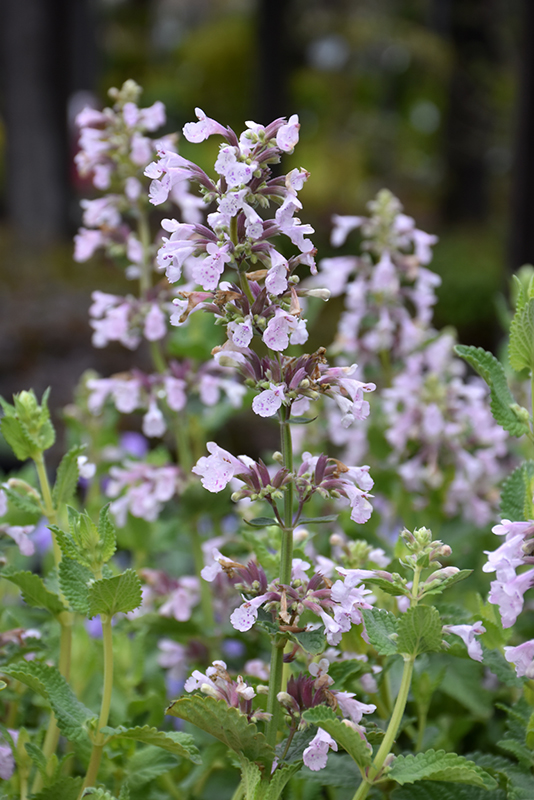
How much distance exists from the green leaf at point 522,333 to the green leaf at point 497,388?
0.02m

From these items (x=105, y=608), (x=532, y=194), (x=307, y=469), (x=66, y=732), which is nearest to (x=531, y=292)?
(x=307, y=469)

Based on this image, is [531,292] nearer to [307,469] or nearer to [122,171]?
[307,469]

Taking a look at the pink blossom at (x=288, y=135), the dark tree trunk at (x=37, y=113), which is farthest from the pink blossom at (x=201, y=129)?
the dark tree trunk at (x=37, y=113)

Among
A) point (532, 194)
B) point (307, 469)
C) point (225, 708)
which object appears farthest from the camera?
point (532, 194)

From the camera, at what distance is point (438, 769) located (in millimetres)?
662

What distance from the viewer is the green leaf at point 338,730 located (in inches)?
25.1

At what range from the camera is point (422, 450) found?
55.6 inches

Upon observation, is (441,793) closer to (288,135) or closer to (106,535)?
(106,535)

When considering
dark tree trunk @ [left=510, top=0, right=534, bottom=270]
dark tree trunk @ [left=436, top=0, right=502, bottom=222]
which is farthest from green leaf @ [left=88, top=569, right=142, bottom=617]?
dark tree trunk @ [left=436, top=0, right=502, bottom=222]

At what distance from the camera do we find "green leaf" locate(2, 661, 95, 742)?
2.43ft

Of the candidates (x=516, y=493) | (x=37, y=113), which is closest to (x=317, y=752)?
(x=516, y=493)

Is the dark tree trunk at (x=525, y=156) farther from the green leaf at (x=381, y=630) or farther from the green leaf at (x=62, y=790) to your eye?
the green leaf at (x=62, y=790)

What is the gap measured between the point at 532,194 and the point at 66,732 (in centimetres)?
334

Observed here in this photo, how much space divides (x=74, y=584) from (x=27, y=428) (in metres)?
0.21
